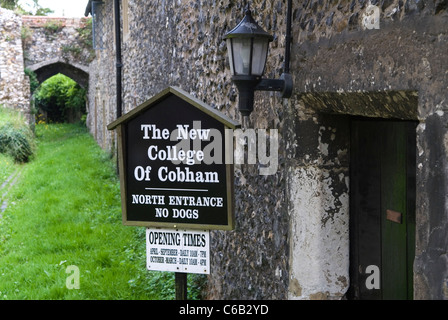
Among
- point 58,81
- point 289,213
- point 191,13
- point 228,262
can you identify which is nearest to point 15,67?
point 58,81

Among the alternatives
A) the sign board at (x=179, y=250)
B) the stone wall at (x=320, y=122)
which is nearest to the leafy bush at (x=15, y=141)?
the stone wall at (x=320, y=122)

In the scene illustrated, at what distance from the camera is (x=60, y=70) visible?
82.6 feet

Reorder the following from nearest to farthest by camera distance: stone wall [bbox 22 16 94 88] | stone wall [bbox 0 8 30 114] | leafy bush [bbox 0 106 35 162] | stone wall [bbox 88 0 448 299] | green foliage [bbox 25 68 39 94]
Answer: stone wall [bbox 88 0 448 299] < leafy bush [bbox 0 106 35 162] < stone wall [bbox 0 8 30 114] < green foliage [bbox 25 68 39 94] < stone wall [bbox 22 16 94 88]

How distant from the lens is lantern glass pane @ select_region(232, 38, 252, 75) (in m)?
3.25

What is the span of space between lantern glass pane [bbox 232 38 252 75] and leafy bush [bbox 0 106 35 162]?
13702 millimetres

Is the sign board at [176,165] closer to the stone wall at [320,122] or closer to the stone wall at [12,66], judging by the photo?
the stone wall at [320,122]

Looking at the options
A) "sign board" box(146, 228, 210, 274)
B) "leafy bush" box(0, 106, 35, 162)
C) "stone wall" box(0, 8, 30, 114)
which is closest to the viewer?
"sign board" box(146, 228, 210, 274)

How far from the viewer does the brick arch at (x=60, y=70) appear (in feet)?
75.7

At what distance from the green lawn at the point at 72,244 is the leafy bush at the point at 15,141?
306 cm

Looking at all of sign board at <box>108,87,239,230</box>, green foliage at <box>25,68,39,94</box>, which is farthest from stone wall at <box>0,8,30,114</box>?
sign board at <box>108,87,239,230</box>

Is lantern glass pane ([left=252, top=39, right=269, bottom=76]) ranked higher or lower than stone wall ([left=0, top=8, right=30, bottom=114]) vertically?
lower

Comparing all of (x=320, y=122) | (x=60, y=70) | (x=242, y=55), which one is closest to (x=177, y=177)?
(x=242, y=55)

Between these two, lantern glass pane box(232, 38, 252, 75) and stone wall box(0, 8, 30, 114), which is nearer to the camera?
lantern glass pane box(232, 38, 252, 75)

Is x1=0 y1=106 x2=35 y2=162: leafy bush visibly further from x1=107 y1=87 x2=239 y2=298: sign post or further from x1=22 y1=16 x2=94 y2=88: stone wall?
x1=107 y1=87 x2=239 y2=298: sign post
